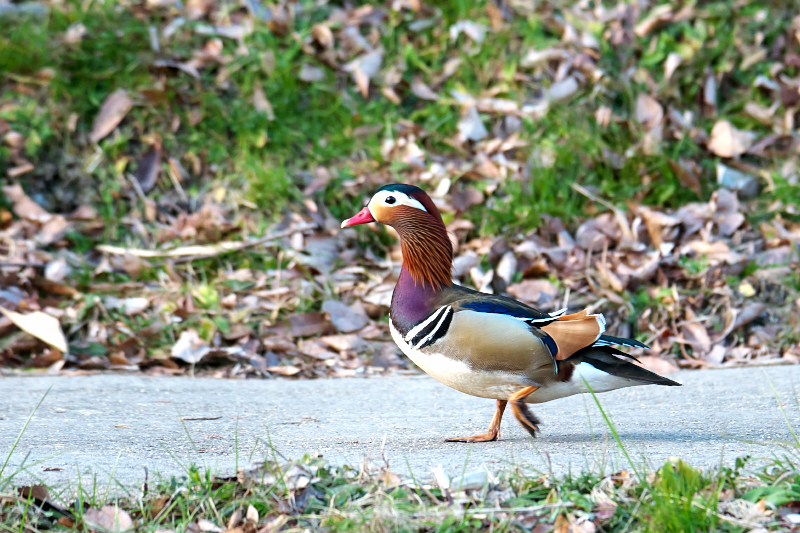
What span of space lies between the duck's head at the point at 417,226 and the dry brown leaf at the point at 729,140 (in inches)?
115

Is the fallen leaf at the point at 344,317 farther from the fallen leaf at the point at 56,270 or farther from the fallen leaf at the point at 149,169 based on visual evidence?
the fallen leaf at the point at 149,169

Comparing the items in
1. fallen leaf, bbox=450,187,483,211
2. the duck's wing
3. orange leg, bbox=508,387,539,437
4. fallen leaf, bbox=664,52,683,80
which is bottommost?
orange leg, bbox=508,387,539,437

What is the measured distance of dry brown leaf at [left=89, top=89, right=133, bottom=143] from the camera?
564 centimetres

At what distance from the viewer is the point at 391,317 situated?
9.92 feet

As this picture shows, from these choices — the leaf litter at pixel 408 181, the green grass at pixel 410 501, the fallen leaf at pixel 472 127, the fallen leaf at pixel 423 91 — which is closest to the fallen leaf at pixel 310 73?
the leaf litter at pixel 408 181

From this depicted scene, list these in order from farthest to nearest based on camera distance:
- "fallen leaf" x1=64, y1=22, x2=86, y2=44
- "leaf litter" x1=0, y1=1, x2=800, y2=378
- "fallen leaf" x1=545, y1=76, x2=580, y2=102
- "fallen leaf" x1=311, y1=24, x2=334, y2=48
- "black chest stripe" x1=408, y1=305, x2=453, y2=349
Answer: "fallen leaf" x1=311, y1=24, x2=334, y2=48 → "fallen leaf" x1=64, y1=22, x2=86, y2=44 → "fallen leaf" x1=545, y1=76, x2=580, y2=102 → "leaf litter" x1=0, y1=1, x2=800, y2=378 → "black chest stripe" x1=408, y1=305, x2=453, y2=349

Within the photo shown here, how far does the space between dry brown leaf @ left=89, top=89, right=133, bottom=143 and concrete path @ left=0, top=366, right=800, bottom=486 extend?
2.23 meters

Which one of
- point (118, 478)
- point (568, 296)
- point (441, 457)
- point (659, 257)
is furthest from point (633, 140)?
point (118, 478)

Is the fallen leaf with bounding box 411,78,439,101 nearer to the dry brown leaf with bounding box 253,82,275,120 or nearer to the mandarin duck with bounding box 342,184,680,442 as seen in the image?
the dry brown leaf with bounding box 253,82,275,120

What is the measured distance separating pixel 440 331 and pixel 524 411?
A: 1.25 feet

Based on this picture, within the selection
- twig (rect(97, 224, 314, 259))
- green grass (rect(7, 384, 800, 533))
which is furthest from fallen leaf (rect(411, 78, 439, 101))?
green grass (rect(7, 384, 800, 533))

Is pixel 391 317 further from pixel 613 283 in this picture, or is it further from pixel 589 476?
pixel 613 283

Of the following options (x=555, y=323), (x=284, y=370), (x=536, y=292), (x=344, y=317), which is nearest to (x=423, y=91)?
(x=536, y=292)

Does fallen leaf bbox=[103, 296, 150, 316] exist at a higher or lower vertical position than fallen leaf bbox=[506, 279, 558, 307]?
lower
